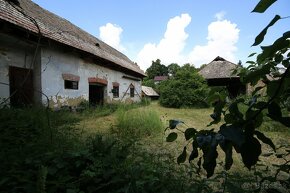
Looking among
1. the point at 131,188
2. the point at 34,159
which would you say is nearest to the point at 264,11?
the point at 131,188

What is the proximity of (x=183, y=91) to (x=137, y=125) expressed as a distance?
35.2 ft

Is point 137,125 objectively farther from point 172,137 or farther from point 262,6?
point 262,6

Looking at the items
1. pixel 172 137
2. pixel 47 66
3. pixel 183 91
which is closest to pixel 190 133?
pixel 172 137

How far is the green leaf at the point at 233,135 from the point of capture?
2.15ft

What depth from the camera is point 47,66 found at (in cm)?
832

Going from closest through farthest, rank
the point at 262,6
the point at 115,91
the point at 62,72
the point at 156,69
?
the point at 262,6
the point at 62,72
the point at 115,91
the point at 156,69

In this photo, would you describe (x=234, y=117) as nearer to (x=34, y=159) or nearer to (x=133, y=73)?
(x=34, y=159)

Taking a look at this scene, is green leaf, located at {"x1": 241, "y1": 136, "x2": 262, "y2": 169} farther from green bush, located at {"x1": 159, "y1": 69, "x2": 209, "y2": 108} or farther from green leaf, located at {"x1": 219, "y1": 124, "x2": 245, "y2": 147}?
green bush, located at {"x1": 159, "y1": 69, "x2": 209, "y2": 108}

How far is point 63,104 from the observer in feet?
30.2

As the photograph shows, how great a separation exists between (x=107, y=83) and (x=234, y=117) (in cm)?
1215

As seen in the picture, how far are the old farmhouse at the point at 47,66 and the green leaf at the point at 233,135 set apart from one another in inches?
153

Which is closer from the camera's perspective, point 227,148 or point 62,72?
point 227,148

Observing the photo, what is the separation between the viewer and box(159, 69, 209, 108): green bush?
653 inches

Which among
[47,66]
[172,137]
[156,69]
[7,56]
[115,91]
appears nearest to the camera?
[172,137]
